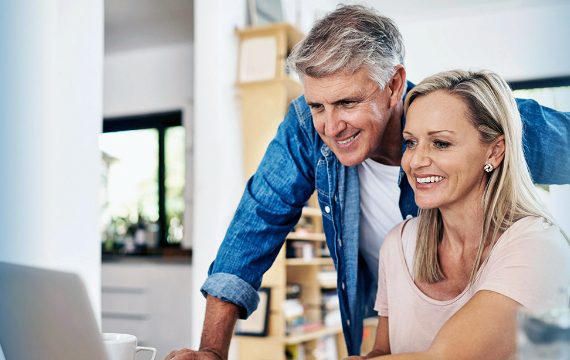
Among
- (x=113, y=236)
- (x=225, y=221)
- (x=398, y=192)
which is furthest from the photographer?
(x=113, y=236)

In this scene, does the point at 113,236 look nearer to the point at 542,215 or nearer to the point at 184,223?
the point at 184,223

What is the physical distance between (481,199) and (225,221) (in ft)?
7.50

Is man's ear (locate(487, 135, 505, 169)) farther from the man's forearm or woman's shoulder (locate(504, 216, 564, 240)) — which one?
the man's forearm

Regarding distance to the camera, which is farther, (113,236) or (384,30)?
(113,236)

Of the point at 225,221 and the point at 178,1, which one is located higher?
the point at 178,1

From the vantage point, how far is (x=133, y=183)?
5.13 m

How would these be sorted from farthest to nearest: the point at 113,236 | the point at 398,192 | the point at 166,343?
the point at 113,236 → the point at 166,343 → the point at 398,192

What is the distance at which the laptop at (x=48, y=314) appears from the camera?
0.75m

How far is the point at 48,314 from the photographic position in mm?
797

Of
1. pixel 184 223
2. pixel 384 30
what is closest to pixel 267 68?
pixel 184 223

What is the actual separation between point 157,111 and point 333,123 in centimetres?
401

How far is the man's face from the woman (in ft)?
0.36

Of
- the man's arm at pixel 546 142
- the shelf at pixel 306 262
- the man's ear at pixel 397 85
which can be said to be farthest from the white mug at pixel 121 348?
the shelf at pixel 306 262

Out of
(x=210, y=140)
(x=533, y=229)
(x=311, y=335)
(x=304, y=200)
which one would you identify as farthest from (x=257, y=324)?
(x=533, y=229)
